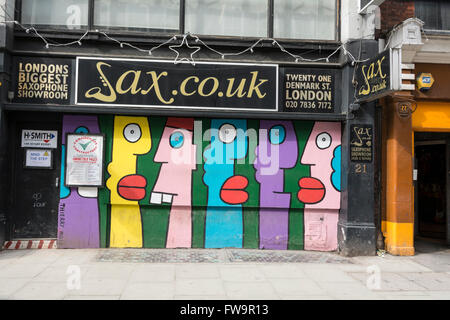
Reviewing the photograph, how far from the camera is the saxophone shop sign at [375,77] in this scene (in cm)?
659

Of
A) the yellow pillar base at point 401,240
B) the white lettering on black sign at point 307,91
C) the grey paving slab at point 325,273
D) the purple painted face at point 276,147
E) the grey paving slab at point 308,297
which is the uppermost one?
the white lettering on black sign at point 307,91

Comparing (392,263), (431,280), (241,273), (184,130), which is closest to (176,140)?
(184,130)

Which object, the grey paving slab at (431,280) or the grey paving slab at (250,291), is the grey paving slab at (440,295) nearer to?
the grey paving slab at (431,280)

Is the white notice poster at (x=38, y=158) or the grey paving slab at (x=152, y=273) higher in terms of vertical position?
the white notice poster at (x=38, y=158)

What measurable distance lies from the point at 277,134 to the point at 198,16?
3.01 m

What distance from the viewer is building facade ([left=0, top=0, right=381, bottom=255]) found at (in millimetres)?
7734

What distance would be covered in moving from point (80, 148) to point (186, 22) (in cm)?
342

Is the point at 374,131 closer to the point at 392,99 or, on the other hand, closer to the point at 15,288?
the point at 392,99

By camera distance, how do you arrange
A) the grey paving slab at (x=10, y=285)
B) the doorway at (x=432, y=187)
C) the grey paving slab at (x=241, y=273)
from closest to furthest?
1. the grey paving slab at (x=10, y=285)
2. the grey paving slab at (x=241, y=273)
3. the doorway at (x=432, y=187)

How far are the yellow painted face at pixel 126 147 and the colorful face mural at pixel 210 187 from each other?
0.07 feet

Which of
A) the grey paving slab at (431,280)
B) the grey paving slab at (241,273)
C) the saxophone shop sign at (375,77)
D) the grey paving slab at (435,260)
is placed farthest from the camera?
the grey paving slab at (435,260)

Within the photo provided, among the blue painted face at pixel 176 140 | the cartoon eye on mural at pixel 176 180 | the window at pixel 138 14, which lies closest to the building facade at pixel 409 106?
the cartoon eye on mural at pixel 176 180

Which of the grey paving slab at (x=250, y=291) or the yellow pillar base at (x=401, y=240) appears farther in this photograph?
the yellow pillar base at (x=401, y=240)

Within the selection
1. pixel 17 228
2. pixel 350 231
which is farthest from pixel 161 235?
pixel 350 231
